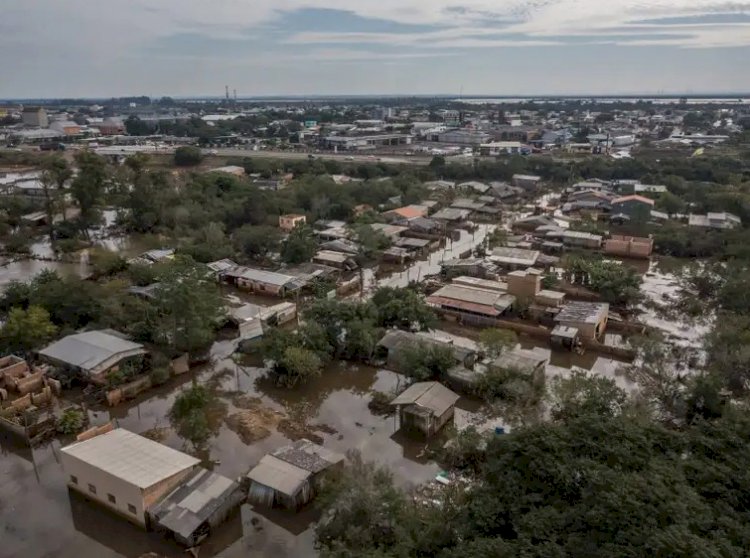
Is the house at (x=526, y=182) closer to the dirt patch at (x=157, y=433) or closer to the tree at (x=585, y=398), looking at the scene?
the tree at (x=585, y=398)

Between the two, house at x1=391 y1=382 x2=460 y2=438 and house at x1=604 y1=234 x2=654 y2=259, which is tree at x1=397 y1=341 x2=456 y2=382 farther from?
house at x1=604 y1=234 x2=654 y2=259

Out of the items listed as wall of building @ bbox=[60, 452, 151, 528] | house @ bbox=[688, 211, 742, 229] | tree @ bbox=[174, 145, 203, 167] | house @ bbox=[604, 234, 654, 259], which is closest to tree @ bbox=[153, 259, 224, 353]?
wall of building @ bbox=[60, 452, 151, 528]

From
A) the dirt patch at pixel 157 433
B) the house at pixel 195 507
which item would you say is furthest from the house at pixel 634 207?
the house at pixel 195 507

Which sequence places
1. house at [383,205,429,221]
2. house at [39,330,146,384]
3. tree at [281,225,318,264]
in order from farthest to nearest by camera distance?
house at [383,205,429,221] → tree at [281,225,318,264] → house at [39,330,146,384]

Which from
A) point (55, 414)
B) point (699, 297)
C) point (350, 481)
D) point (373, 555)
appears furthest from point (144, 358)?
point (699, 297)

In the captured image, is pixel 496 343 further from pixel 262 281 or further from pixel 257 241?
pixel 257 241

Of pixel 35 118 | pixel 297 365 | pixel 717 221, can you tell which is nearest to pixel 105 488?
pixel 297 365
